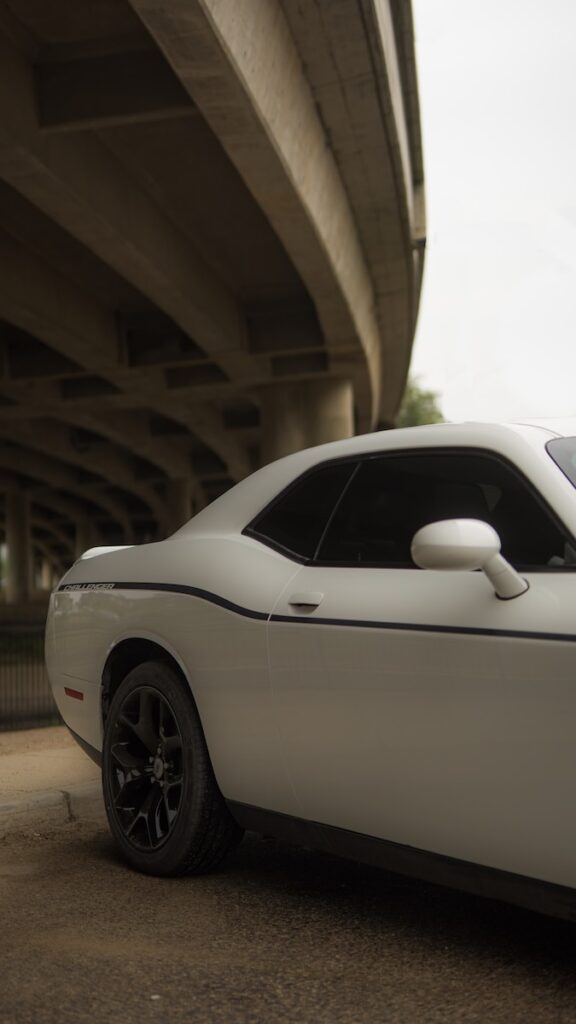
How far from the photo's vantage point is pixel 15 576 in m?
74.4

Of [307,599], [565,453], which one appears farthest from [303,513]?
[565,453]

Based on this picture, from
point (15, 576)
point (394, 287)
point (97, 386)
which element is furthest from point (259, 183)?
point (15, 576)

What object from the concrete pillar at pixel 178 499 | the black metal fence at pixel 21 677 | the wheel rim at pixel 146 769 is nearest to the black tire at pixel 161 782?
the wheel rim at pixel 146 769

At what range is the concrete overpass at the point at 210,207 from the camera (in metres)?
12.5

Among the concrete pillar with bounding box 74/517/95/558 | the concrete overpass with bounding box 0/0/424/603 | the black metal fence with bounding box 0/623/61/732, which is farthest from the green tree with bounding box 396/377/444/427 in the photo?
the black metal fence with bounding box 0/623/61/732

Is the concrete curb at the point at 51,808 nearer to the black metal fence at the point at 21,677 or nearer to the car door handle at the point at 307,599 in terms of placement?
the car door handle at the point at 307,599

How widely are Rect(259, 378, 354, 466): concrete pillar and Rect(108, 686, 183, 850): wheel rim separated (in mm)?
21778

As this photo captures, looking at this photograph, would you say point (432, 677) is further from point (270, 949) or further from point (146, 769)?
point (146, 769)

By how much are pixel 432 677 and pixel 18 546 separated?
68268 mm

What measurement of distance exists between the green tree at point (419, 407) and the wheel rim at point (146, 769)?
82410 millimetres

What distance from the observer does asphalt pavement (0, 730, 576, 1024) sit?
3.44 metres

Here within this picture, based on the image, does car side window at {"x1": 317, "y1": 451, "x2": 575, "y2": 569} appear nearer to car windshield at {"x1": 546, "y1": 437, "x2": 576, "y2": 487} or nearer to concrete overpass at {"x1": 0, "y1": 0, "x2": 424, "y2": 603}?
car windshield at {"x1": 546, "y1": 437, "x2": 576, "y2": 487}

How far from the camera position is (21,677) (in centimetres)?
1318

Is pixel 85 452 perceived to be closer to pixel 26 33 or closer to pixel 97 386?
pixel 97 386
